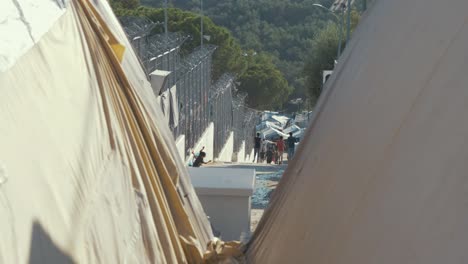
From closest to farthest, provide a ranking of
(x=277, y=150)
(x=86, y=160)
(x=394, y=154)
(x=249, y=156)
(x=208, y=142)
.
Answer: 1. (x=394, y=154)
2. (x=86, y=160)
3. (x=208, y=142)
4. (x=277, y=150)
5. (x=249, y=156)

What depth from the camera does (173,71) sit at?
57.6 feet

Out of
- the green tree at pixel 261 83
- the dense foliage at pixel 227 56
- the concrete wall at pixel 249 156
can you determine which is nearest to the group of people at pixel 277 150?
the concrete wall at pixel 249 156

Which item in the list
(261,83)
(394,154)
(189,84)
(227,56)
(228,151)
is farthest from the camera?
(261,83)

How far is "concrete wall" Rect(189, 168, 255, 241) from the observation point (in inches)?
272

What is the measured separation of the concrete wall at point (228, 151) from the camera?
29.3m

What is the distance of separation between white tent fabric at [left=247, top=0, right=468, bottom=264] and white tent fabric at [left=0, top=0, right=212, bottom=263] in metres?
0.77

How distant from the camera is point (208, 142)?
25500mm

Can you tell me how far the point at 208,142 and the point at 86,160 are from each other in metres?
22.1

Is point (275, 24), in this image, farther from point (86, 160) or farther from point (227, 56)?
point (86, 160)

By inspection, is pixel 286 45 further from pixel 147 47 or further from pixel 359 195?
pixel 359 195

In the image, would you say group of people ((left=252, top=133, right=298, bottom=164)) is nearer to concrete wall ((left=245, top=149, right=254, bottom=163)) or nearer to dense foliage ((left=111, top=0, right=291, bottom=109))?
concrete wall ((left=245, top=149, right=254, bottom=163))

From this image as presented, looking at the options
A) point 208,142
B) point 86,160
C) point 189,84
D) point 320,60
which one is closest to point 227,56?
point 320,60

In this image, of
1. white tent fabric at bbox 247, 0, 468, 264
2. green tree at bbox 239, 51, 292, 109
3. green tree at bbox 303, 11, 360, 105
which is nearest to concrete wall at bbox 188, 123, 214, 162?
green tree at bbox 303, 11, 360, 105

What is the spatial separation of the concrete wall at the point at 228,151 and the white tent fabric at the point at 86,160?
23.5 metres
